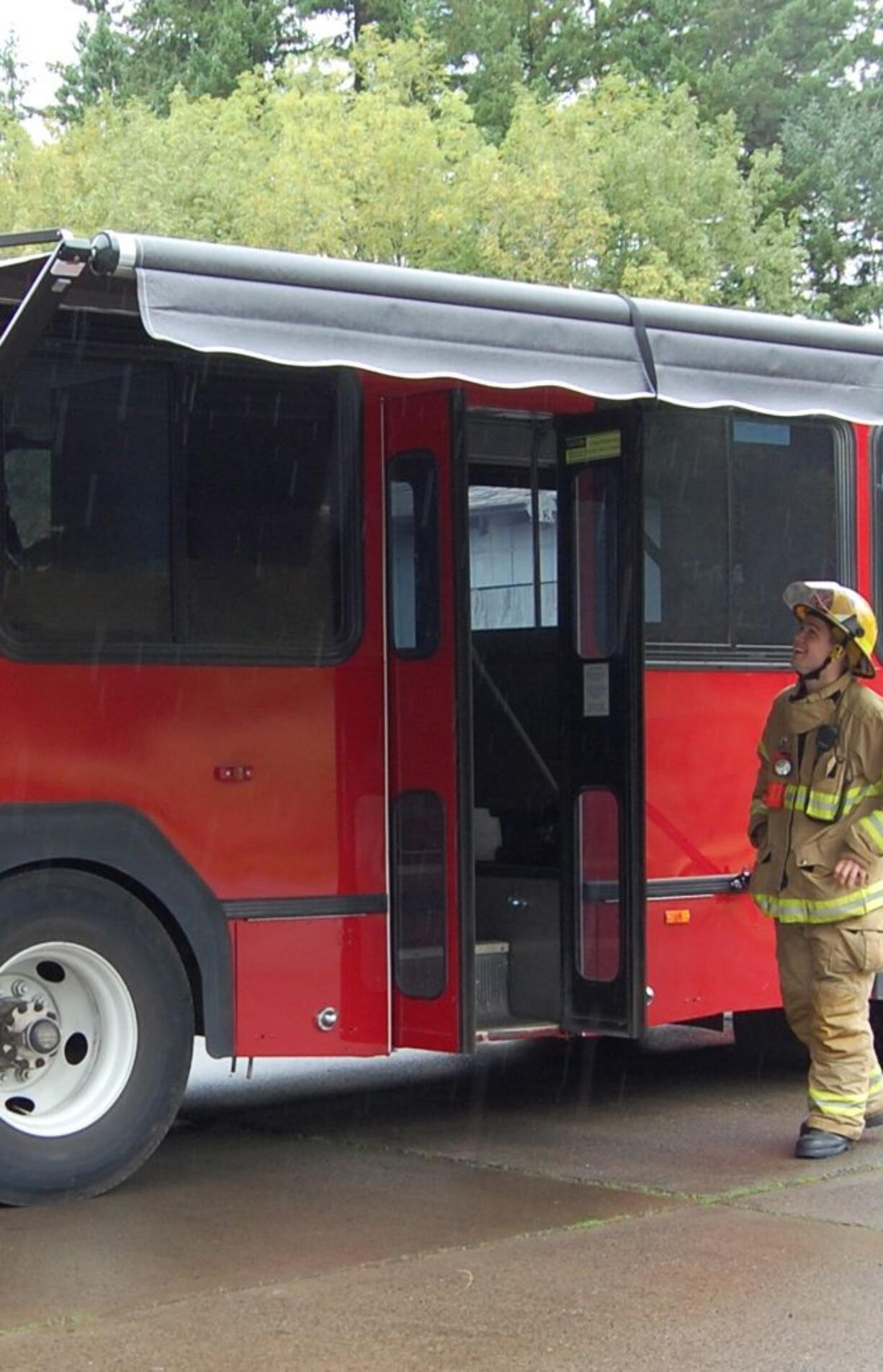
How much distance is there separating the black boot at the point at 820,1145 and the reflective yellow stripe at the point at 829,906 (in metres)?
0.72

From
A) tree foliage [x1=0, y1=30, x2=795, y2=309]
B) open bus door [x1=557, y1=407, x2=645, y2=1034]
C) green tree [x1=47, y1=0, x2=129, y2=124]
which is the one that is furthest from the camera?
green tree [x1=47, y1=0, x2=129, y2=124]

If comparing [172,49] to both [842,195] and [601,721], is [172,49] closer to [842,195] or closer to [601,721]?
[842,195]

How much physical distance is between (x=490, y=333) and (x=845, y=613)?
1.75 metres

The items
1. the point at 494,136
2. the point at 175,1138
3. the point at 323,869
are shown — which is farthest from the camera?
the point at 494,136

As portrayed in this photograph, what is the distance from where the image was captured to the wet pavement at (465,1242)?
518cm

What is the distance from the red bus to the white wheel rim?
0.5 inches

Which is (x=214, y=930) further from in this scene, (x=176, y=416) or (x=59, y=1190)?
(x=176, y=416)

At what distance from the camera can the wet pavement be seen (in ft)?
17.0

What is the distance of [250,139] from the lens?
35938 millimetres

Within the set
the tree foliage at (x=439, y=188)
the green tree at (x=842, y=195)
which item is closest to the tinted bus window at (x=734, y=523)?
the tree foliage at (x=439, y=188)

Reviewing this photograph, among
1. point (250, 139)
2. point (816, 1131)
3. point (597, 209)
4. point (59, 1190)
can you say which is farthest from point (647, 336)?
point (250, 139)

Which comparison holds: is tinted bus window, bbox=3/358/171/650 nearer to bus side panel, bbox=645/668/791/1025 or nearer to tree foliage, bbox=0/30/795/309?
bus side panel, bbox=645/668/791/1025

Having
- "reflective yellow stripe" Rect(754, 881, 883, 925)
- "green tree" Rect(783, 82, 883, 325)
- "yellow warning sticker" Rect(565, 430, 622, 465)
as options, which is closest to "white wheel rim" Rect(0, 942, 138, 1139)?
"reflective yellow stripe" Rect(754, 881, 883, 925)

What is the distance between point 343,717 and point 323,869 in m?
0.52
